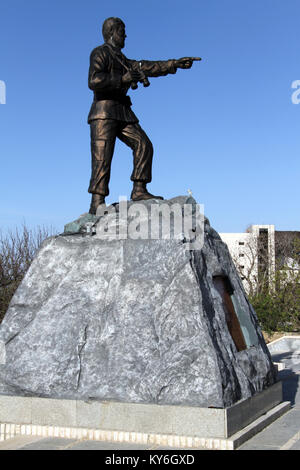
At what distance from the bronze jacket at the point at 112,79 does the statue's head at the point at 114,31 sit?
15cm

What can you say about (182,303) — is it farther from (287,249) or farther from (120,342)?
(287,249)

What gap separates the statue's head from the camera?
627 centimetres

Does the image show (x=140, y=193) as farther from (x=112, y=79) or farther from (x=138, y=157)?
(x=112, y=79)

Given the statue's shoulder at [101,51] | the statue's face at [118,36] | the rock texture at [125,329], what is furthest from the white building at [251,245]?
the rock texture at [125,329]

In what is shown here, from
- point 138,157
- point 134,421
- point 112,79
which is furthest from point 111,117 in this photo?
point 134,421

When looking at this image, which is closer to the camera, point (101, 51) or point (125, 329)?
point (125, 329)

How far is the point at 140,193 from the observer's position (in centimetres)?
622

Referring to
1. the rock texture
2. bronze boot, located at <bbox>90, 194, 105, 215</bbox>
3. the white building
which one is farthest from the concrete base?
the white building

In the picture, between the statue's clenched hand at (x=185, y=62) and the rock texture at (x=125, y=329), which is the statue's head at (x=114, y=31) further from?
the rock texture at (x=125, y=329)

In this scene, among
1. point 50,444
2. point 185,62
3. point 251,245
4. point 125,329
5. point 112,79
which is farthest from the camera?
→ point 251,245

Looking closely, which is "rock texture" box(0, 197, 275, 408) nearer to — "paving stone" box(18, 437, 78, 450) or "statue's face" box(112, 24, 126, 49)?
"paving stone" box(18, 437, 78, 450)

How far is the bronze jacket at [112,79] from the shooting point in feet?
19.6

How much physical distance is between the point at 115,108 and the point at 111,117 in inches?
5.6

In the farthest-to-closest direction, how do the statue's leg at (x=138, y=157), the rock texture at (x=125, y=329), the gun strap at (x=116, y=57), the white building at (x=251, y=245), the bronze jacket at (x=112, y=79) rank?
the white building at (x=251, y=245) → the statue's leg at (x=138, y=157) → the gun strap at (x=116, y=57) → the bronze jacket at (x=112, y=79) → the rock texture at (x=125, y=329)
